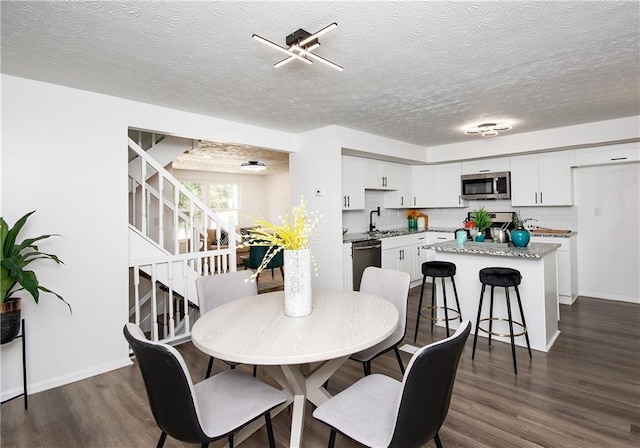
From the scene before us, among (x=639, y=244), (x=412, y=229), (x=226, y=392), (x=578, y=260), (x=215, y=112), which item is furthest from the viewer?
(x=412, y=229)

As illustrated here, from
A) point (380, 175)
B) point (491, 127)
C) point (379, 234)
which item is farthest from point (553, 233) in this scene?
point (380, 175)

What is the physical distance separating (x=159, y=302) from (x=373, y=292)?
3.45 m

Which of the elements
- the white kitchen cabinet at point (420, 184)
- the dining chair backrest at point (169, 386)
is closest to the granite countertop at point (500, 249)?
the white kitchen cabinet at point (420, 184)

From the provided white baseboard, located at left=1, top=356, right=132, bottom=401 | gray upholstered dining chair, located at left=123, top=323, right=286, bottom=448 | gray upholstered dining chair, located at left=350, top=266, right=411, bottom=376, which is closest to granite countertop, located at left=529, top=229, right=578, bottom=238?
gray upholstered dining chair, located at left=350, top=266, right=411, bottom=376

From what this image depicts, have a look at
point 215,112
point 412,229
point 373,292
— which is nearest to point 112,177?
point 215,112

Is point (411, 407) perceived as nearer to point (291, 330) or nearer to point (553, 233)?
point (291, 330)

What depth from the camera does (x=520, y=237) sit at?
3.25m

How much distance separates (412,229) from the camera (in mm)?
6191

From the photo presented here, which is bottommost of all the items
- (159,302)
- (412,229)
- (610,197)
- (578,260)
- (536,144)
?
(159,302)

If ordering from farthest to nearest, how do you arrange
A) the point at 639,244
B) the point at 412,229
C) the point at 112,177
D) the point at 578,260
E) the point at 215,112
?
the point at 412,229 < the point at 578,260 < the point at 639,244 < the point at 215,112 < the point at 112,177

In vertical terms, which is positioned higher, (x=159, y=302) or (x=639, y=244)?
(x=639, y=244)

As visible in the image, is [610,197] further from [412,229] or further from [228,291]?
[228,291]

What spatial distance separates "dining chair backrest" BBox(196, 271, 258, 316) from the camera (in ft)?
7.84

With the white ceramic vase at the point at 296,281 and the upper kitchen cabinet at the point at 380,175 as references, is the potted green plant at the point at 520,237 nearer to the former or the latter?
the upper kitchen cabinet at the point at 380,175
